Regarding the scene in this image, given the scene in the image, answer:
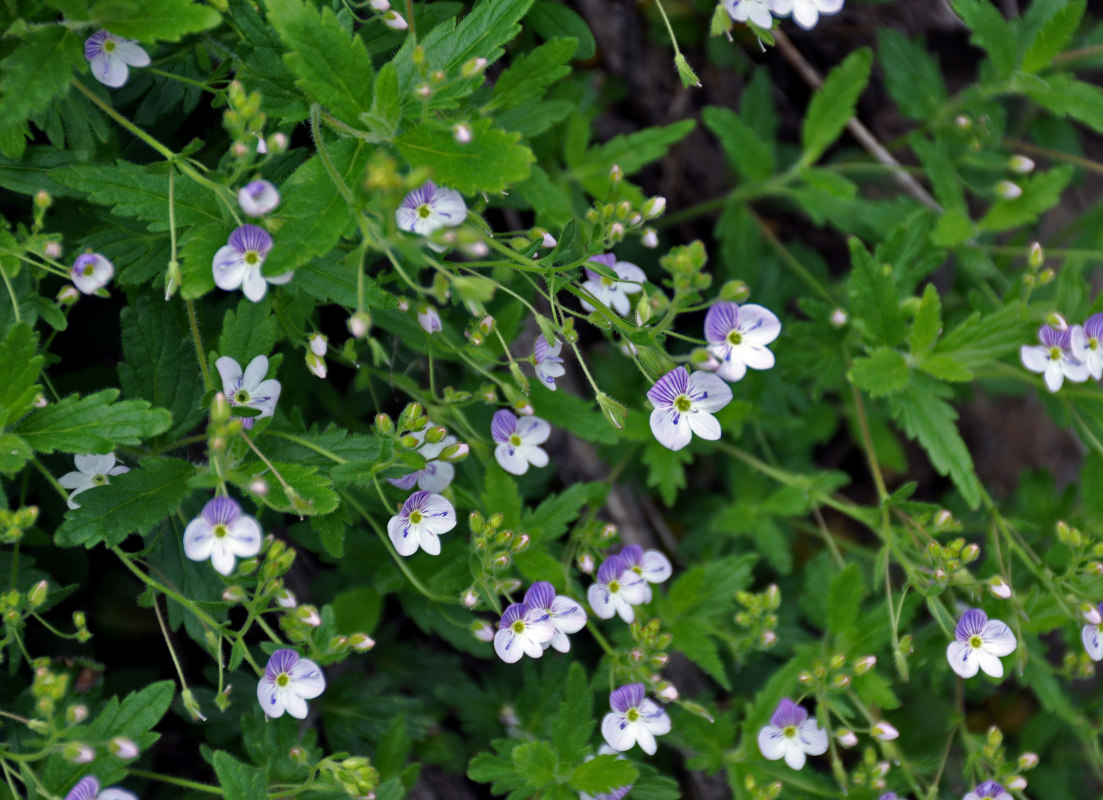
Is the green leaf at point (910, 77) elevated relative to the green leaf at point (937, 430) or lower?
elevated

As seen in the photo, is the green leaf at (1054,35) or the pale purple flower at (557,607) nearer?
the pale purple flower at (557,607)

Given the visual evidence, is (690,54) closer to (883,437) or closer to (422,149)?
(883,437)

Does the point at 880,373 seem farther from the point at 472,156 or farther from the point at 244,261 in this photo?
the point at 244,261

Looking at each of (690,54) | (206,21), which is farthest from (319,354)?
(690,54)

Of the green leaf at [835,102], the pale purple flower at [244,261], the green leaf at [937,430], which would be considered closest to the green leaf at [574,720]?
the green leaf at [937,430]

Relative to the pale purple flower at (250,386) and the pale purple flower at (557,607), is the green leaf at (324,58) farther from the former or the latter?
the pale purple flower at (557,607)

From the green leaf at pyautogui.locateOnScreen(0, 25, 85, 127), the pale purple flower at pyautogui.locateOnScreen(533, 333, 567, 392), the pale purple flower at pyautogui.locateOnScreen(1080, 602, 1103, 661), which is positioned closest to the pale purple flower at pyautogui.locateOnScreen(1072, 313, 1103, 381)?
the pale purple flower at pyautogui.locateOnScreen(1080, 602, 1103, 661)

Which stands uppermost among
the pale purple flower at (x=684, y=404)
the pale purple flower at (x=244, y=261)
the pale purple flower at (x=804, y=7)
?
the pale purple flower at (x=804, y=7)
